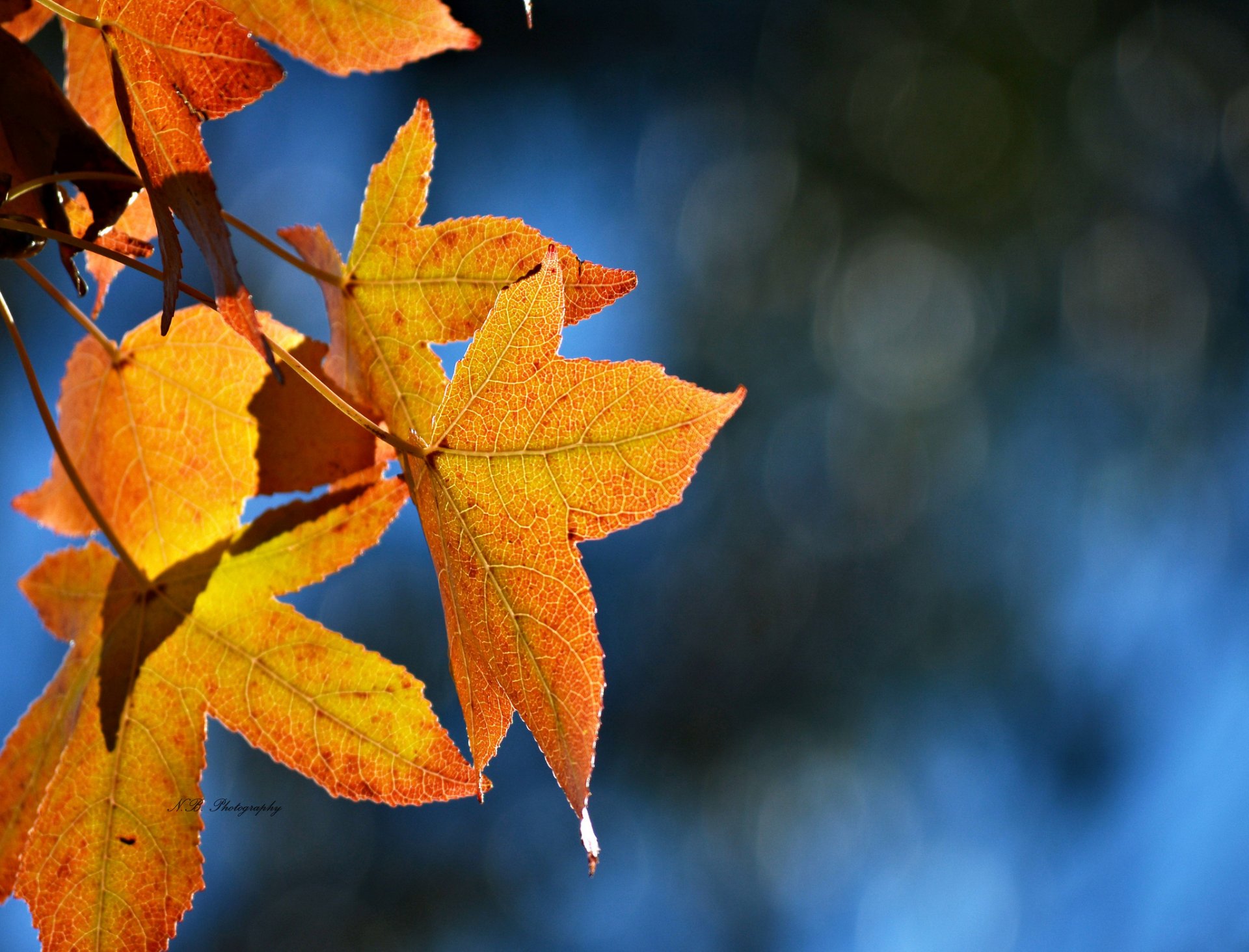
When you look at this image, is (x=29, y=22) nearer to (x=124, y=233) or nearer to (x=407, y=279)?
(x=124, y=233)

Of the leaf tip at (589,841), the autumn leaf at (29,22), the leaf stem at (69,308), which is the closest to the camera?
the leaf tip at (589,841)

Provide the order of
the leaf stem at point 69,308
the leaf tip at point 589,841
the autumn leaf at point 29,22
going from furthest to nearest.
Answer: the autumn leaf at point 29,22
the leaf stem at point 69,308
the leaf tip at point 589,841

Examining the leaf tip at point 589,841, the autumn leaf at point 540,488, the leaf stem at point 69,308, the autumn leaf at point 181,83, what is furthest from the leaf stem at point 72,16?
the leaf tip at point 589,841

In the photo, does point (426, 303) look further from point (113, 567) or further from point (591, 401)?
point (113, 567)

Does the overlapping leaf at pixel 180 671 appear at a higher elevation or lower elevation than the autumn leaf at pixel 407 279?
lower

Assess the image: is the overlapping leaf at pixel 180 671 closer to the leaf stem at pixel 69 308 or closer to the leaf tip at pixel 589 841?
the leaf stem at pixel 69 308

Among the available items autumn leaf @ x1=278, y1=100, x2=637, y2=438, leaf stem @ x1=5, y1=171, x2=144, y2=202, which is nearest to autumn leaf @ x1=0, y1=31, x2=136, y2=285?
leaf stem @ x1=5, y1=171, x2=144, y2=202
